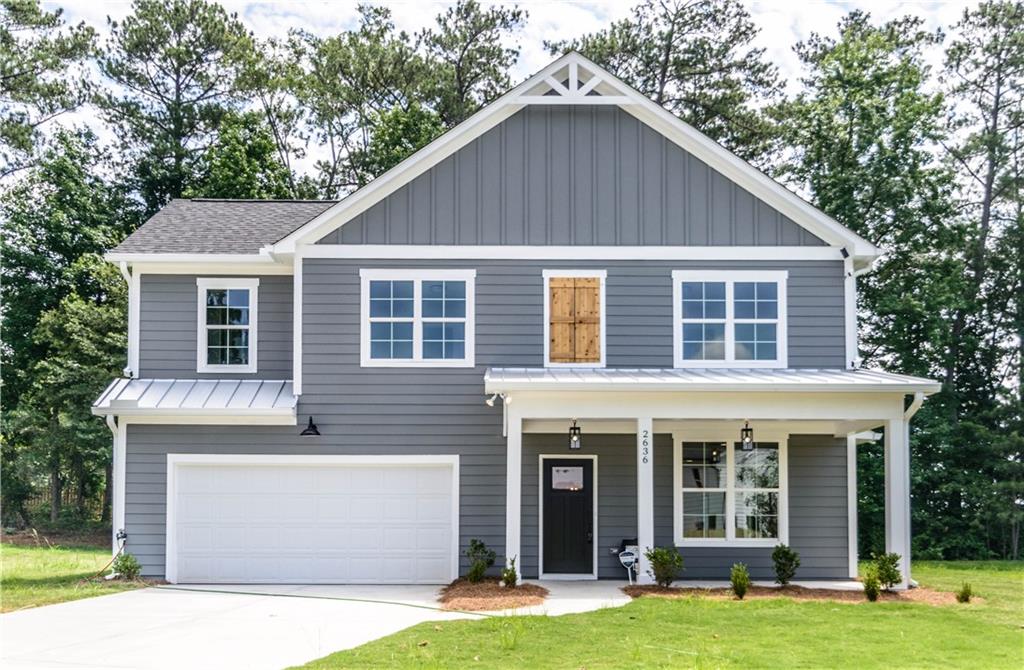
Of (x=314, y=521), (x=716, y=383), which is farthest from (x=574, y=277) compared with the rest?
(x=314, y=521)

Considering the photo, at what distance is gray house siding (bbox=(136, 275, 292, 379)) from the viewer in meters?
16.5

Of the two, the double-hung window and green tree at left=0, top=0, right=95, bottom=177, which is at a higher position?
green tree at left=0, top=0, right=95, bottom=177

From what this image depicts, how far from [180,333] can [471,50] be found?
18.5 m

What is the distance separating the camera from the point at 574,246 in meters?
16.0

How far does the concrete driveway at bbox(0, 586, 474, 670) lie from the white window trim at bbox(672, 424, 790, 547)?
158 inches

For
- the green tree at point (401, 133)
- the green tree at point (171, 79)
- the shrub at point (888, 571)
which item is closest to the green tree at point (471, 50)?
the green tree at point (401, 133)

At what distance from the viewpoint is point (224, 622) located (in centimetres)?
1151

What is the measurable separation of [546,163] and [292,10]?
1990 cm

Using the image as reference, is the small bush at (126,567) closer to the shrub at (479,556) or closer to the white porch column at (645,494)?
the shrub at (479,556)

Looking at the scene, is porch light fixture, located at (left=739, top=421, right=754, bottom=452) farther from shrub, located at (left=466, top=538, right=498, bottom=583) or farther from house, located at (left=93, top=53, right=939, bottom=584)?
shrub, located at (left=466, top=538, right=498, bottom=583)

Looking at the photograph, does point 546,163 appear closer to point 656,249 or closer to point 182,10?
point 656,249

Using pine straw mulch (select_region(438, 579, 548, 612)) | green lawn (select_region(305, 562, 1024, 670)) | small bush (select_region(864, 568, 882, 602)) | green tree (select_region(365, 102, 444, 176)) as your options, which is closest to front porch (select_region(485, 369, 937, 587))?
pine straw mulch (select_region(438, 579, 548, 612))

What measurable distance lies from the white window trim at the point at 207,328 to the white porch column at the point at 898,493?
9645mm

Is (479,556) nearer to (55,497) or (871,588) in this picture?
(871,588)
